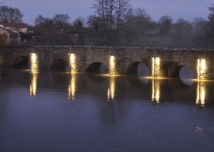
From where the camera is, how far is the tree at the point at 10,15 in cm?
6856

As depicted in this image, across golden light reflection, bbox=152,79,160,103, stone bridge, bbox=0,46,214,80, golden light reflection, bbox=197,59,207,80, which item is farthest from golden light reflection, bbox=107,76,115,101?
golden light reflection, bbox=197,59,207,80

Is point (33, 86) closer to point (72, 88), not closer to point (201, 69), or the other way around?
point (72, 88)

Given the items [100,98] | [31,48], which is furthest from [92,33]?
[100,98]

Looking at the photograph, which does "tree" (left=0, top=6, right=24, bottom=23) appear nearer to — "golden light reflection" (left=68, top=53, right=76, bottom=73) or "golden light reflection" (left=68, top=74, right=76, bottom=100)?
Answer: "golden light reflection" (left=68, top=53, right=76, bottom=73)

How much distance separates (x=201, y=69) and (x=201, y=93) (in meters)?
6.09

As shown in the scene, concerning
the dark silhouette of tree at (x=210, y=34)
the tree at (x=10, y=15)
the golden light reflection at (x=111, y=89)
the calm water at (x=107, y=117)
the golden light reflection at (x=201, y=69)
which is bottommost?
the calm water at (x=107, y=117)

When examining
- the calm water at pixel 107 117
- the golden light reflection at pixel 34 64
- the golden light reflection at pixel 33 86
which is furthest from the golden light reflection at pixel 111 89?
the golden light reflection at pixel 34 64

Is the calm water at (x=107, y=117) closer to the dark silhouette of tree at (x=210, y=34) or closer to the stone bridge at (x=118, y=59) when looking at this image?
the stone bridge at (x=118, y=59)

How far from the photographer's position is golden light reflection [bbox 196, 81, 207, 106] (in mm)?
Answer: 19953

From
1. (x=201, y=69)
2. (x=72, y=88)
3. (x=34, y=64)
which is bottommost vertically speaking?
(x=72, y=88)

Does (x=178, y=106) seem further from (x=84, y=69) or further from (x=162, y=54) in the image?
(x=84, y=69)

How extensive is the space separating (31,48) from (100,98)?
61.8 feet

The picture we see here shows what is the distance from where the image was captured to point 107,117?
16.4 meters

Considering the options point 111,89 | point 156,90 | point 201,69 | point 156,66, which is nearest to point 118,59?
point 156,66
